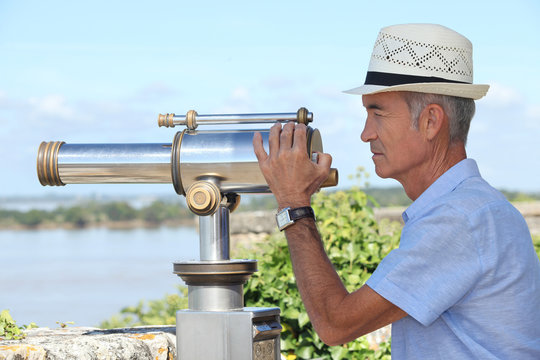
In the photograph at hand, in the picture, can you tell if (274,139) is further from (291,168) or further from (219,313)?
(219,313)

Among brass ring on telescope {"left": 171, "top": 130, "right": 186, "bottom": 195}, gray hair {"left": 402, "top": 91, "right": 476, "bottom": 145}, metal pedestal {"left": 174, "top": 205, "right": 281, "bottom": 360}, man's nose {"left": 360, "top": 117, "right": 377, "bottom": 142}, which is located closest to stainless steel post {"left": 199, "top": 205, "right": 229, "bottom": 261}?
metal pedestal {"left": 174, "top": 205, "right": 281, "bottom": 360}

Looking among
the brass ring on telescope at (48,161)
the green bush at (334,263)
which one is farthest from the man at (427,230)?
the green bush at (334,263)

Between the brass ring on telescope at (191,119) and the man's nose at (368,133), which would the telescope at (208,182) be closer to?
the brass ring on telescope at (191,119)

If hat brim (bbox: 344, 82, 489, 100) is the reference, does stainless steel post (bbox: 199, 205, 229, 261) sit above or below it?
below

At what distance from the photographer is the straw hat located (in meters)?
1.75

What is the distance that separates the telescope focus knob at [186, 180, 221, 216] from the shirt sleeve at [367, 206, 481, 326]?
0.51 meters

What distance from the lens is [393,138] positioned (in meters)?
1.77

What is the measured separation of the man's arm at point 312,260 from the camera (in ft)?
5.27

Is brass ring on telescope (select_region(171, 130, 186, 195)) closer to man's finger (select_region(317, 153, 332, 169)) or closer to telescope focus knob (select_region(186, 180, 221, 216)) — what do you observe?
telescope focus knob (select_region(186, 180, 221, 216))

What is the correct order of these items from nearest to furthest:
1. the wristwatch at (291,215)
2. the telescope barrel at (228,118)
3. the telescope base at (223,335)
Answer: the wristwatch at (291,215)
the telescope base at (223,335)
the telescope barrel at (228,118)

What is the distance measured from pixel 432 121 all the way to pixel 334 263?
7.37 ft

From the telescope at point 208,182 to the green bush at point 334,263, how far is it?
1681 mm

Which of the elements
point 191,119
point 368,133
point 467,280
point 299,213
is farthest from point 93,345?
point 467,280

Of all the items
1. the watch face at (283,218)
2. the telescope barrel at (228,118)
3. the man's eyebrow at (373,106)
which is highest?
the telescope barrel at (228,118)
